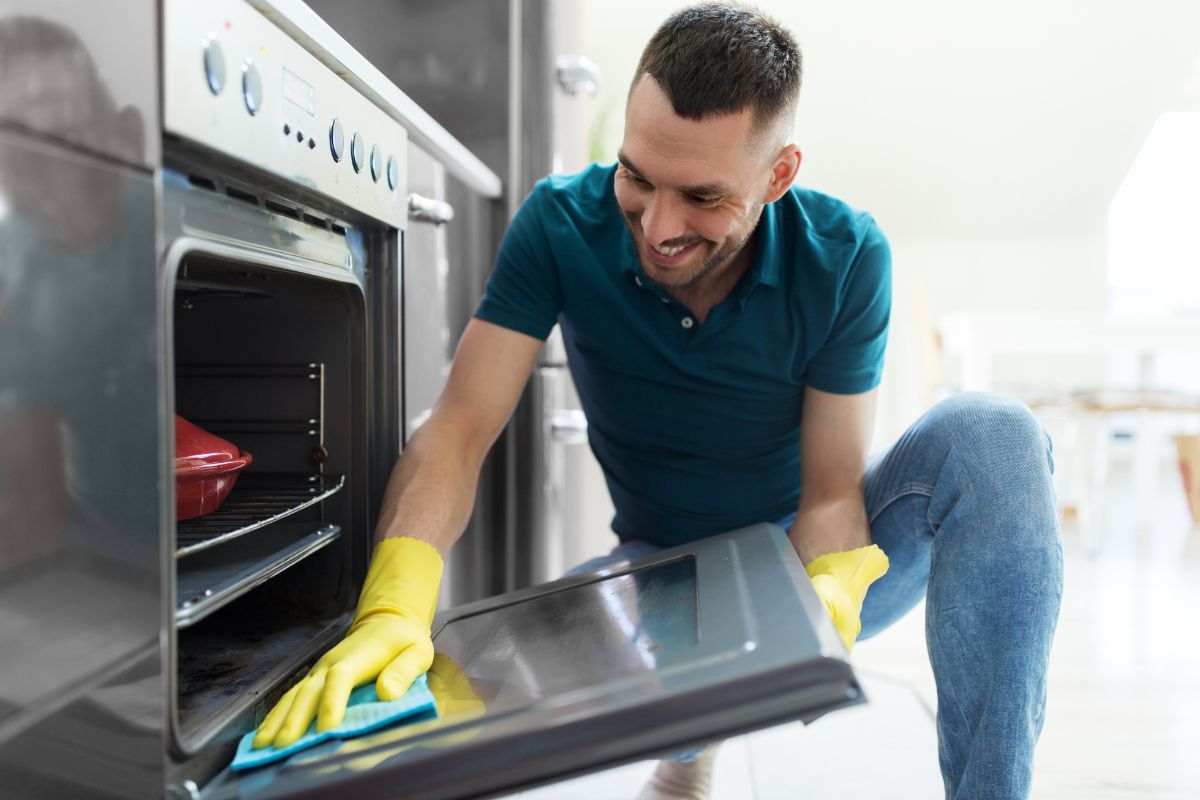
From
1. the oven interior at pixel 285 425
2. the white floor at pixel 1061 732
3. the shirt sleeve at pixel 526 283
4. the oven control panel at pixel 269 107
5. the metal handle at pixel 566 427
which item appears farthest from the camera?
the metal handle at pixel 566 427

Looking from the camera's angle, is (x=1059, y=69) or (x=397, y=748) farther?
(x=1059, y=69)

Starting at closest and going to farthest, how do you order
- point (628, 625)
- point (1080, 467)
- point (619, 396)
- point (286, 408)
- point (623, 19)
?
point (628, 625) < point (286, 408) < point (619, 396) < point (1080, 467) < point (623, 19)

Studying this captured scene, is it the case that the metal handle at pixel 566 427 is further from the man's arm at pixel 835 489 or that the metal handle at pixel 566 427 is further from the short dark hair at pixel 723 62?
the short dark hair at pixel 723 62

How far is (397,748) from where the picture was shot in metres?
0.71

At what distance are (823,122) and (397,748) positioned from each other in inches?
217

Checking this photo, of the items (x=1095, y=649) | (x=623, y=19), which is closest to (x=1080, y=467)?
(x=1095, y=649)

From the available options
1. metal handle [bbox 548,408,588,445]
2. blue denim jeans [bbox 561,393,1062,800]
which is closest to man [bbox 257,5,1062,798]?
blue denim jeans [bbox 561,393,1062,800]

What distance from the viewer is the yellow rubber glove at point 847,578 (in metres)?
1.07

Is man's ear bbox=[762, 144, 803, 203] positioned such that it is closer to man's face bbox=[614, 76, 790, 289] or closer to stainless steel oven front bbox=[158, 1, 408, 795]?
man's face bbox=[614, 76, 790, 289]

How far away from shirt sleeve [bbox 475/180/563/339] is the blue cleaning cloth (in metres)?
0.61

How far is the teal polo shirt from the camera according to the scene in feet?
4.43

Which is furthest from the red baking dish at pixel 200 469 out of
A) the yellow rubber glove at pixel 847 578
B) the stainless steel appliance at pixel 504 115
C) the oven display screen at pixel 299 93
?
the stainless steel appliance at pixel 504 115

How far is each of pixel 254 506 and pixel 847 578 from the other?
0.65 meters

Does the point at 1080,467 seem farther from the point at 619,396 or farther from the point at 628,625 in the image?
the point at 628,625
